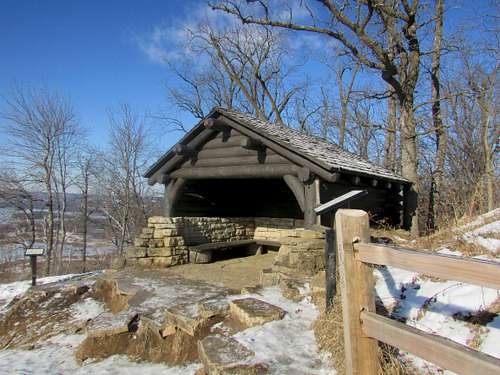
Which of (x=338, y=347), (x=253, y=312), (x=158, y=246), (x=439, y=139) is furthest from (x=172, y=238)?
(x=439, y=139)

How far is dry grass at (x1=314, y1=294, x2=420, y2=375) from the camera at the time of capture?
229cm

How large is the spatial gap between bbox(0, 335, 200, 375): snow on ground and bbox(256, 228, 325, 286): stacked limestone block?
1.86 m

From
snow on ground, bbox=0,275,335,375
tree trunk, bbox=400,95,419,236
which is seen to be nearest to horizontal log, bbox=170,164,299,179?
snow on ground, bbox=0,275,335,375

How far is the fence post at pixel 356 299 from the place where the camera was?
2098 millimetres

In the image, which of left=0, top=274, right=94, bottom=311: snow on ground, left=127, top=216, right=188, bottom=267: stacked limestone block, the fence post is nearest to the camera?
the fence post

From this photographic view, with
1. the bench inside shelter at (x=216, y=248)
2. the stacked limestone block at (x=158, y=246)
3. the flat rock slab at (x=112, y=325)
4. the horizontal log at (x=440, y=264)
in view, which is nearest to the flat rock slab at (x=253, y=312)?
the flat rock slab at (x=112, y=325)

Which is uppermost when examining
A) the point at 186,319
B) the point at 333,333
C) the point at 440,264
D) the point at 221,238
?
the point at 440,264

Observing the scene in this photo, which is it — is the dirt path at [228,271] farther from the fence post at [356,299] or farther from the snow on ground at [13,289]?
the fence post at [356,299]

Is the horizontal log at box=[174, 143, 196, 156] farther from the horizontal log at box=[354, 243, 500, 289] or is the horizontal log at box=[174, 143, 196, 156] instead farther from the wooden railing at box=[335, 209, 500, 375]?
the horizontal log at box=[354, 243, 500, 289]

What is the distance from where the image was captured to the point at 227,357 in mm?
2713

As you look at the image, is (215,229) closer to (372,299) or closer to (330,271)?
(330,271)

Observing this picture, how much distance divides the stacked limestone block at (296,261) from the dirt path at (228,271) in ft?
2.11

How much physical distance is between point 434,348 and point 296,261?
3.28m

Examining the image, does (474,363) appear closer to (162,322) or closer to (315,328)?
(315,328)
